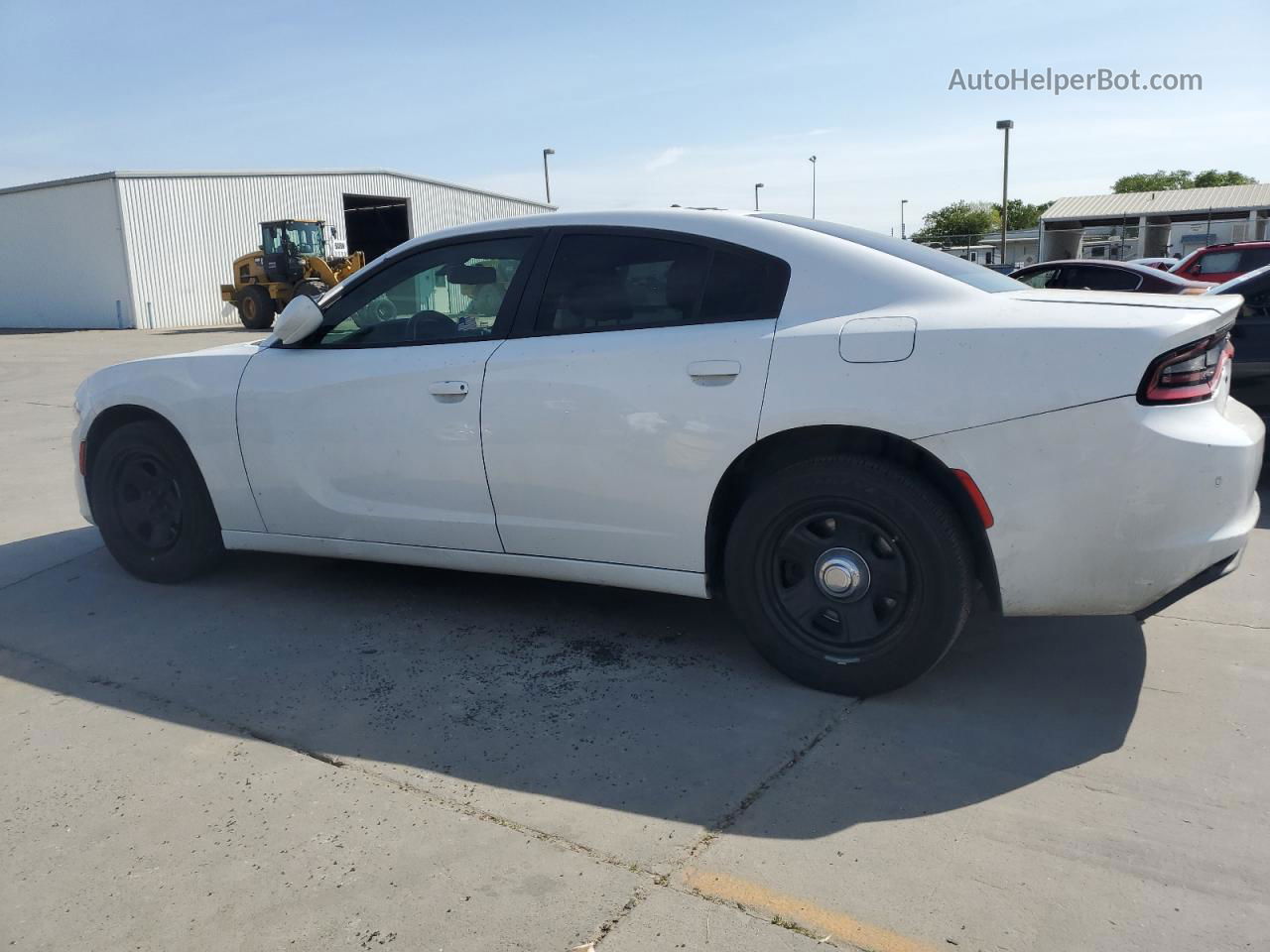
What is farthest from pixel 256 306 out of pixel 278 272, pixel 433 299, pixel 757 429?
pixel 757 429

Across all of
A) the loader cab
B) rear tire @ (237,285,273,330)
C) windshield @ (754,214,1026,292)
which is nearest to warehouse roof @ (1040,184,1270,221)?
the loader cab

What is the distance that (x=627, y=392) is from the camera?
11.6 ft

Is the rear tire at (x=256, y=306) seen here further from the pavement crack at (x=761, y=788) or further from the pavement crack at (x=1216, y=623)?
the pavement crack at (x=761, y=788)

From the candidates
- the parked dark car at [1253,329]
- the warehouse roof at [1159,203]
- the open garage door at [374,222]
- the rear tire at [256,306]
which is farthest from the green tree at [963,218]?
the parked dark car at [1253,329]

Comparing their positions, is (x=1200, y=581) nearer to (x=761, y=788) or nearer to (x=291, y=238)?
(x=761, y=788)

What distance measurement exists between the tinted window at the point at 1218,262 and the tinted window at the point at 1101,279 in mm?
4559

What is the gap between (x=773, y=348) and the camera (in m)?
3.34

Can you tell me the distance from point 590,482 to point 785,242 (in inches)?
42.2

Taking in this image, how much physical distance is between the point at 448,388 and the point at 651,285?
856 millimetres

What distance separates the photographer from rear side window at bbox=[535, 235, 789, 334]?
3504 millimetres

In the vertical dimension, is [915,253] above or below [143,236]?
below

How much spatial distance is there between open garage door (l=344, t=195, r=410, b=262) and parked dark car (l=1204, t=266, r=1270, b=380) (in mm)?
35927

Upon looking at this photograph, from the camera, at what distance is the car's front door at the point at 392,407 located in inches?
155

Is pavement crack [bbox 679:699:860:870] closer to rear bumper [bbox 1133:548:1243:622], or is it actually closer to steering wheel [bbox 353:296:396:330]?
rear bumper [bbox 1133:548:1243:622]
